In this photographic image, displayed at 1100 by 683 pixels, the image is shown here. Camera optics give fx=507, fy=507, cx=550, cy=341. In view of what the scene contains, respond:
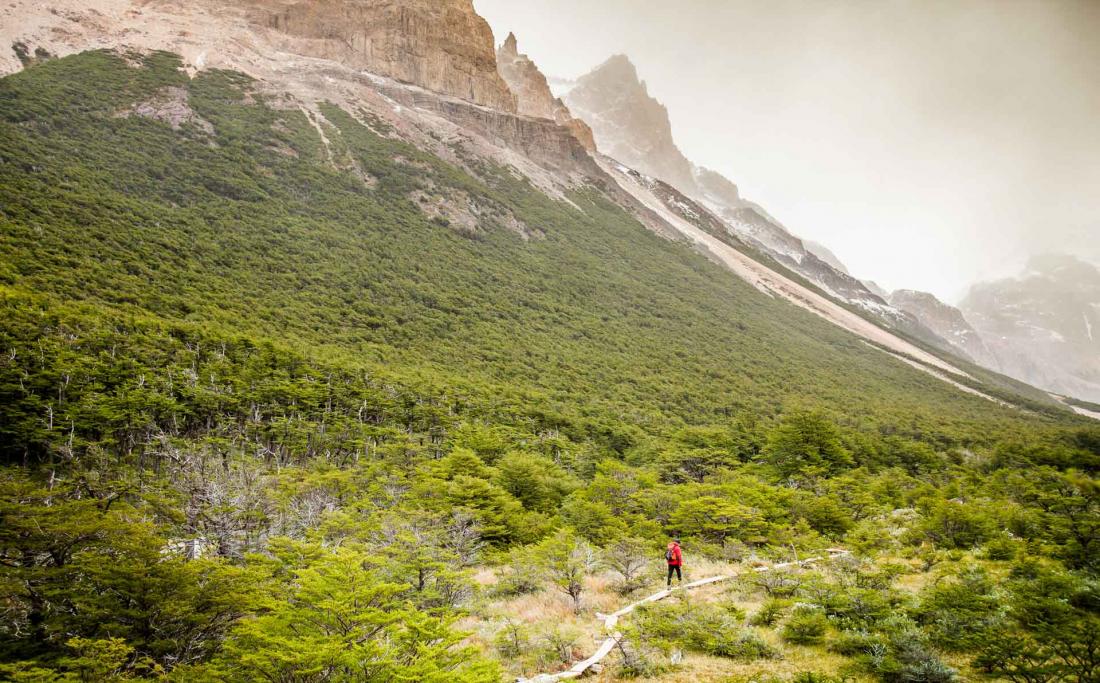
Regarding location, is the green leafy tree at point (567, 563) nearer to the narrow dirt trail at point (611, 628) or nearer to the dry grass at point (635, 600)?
the dry grass at point (635, 600)

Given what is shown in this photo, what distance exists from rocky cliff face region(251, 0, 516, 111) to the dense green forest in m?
28.0

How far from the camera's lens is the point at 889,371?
85500mm

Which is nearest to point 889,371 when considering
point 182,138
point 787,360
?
point 787,360

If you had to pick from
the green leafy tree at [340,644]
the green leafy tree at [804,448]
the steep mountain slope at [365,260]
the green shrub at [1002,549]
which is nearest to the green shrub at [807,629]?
the green leafy tree at [340,644]

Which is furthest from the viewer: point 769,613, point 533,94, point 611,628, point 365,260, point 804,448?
point 533,94

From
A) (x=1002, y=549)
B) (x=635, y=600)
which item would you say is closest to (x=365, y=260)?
(x=635, y=600)

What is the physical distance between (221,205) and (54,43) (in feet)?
147

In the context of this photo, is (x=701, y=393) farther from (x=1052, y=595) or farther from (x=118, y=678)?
(x=118, y=678)

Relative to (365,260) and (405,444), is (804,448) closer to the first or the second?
(405,444)

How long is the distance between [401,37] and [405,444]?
107860 mm

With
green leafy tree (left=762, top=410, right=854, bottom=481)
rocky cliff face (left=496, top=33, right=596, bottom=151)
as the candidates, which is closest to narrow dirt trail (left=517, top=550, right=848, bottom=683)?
green leafy tree (left=762, top=410, right=854, bottom=481)

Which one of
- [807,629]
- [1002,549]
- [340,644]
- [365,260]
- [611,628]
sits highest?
[1002,549]

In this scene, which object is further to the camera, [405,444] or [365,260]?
[365,260]

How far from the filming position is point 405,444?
92.1 feet
